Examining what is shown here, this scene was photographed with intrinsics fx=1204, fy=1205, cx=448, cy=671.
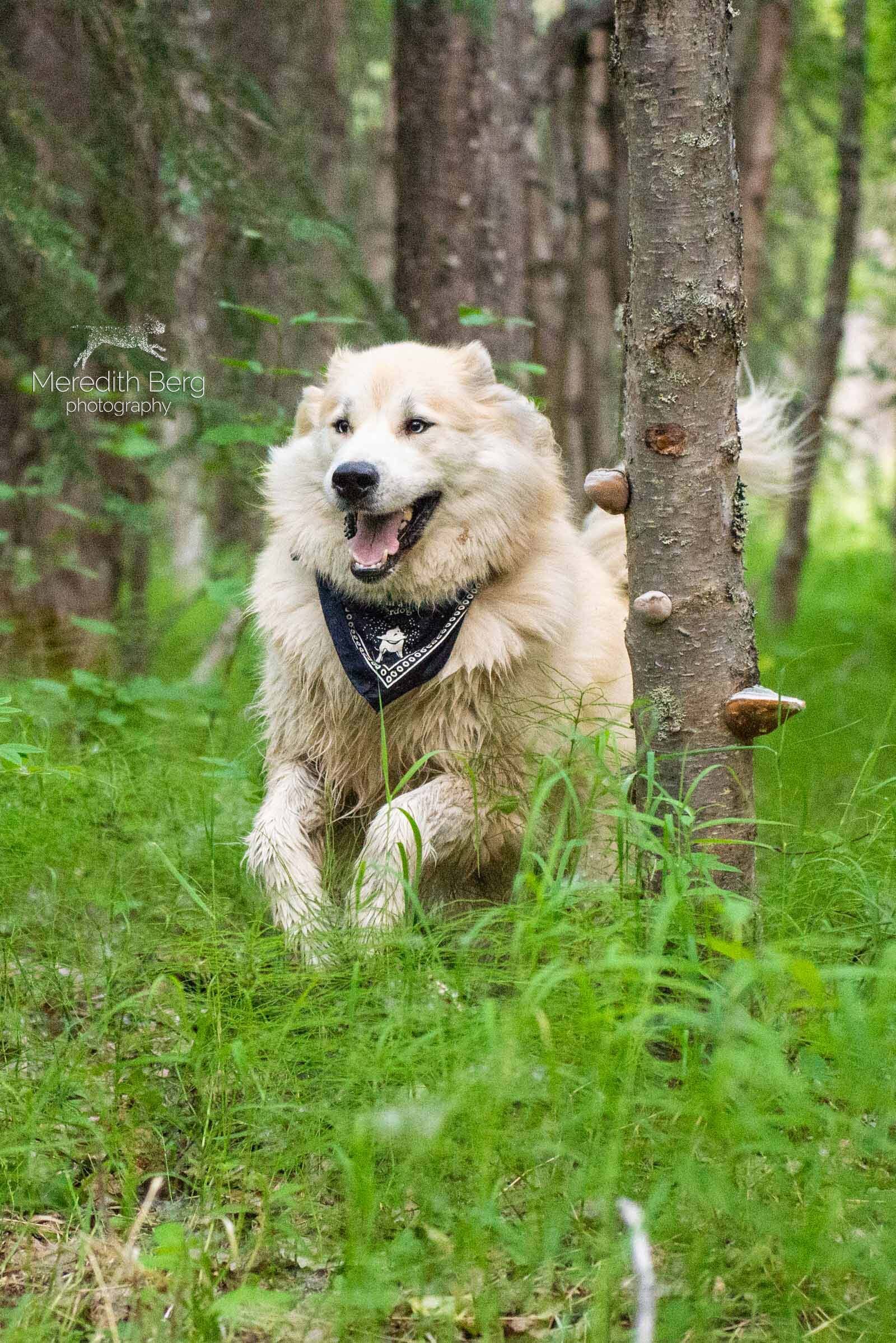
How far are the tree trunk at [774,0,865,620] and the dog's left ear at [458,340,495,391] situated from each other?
4127mm

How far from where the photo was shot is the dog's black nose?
3.24m

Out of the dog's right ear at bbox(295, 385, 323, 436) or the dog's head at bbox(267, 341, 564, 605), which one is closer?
the dog's head at bbox(267, 341, 564, 605)

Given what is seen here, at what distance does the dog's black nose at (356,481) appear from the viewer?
3.24 meters

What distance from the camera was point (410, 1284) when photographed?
6.21ft

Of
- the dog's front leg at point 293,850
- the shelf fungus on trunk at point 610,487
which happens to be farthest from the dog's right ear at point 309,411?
the shelf fungus on trunk at point 610,487

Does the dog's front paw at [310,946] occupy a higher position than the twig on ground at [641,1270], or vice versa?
the twig on ground at [641,1270]

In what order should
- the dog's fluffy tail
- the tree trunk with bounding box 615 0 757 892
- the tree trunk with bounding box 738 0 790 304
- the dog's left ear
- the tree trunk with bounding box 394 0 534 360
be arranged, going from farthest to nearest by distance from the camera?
the tree trunk with bounding box 738 0 790 304 < the tree trunk with bounding box 394 0 534 360 < the dog's fluffy tail < the dog's left ear < the tree trunk with bounding box 615 0 757 892

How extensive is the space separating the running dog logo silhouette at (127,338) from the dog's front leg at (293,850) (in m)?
2.11

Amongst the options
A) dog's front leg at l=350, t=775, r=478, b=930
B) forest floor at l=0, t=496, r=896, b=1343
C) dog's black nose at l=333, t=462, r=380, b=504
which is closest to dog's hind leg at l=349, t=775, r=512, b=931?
dog's front leg at l=350, t=775, r=478, b=930

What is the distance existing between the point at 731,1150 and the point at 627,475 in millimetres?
1545

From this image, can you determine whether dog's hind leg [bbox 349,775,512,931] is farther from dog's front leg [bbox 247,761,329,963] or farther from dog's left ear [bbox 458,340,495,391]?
dog's left ear [bbox 458,340,495,391]

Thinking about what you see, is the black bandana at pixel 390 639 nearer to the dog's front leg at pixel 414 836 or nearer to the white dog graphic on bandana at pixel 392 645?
the white dog graphic on bandana at pixel 392 645

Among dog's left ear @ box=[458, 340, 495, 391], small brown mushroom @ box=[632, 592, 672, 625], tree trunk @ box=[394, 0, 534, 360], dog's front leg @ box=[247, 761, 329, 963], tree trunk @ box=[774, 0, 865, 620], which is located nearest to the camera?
small brown mushroom @ box=[632, 592, 672, 625]

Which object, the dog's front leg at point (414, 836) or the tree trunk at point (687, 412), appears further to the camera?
the dog's front leg at point (414, 836)
